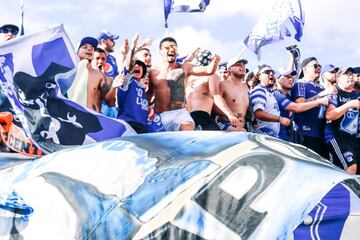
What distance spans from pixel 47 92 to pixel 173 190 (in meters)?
2.70

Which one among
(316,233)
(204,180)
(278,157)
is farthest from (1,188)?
(316,233)

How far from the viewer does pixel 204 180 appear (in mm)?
2338

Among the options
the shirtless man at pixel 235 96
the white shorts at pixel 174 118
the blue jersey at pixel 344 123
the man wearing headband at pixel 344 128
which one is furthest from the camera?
the blue jersey at pixel 344 123

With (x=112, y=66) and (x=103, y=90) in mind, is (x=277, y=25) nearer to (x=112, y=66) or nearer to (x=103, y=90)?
(x=112, y=66)

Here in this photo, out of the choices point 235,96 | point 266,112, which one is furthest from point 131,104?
point 266,112

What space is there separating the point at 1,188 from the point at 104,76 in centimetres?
393

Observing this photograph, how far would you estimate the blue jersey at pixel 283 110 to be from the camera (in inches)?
320

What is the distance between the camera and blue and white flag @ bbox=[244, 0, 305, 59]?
983cm

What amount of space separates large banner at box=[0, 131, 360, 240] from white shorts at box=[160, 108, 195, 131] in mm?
4133

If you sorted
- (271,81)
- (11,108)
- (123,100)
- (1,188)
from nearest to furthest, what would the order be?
(1,188)
(11,108)
(123,100)
(271,81)

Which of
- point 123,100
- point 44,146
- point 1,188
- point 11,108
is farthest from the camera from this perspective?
point 123,100

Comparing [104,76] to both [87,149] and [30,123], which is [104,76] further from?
[87,149]

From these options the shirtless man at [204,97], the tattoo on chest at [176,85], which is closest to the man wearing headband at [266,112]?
the shirtless man at [204,97]

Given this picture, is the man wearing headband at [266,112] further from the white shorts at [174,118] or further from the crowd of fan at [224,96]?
the white shorts at [174,118]
